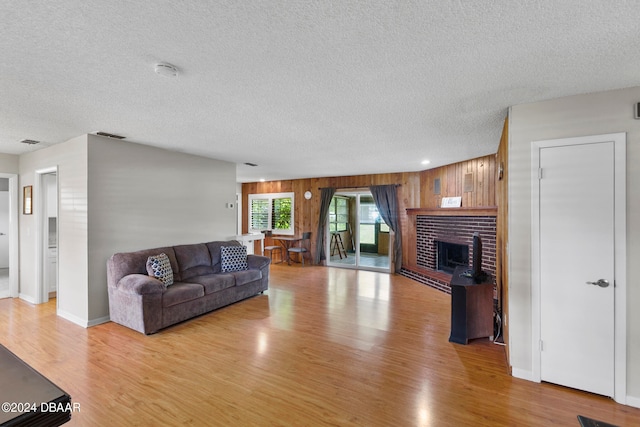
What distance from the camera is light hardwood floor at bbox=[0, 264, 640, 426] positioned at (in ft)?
6.81

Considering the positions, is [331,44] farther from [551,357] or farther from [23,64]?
[551,357]

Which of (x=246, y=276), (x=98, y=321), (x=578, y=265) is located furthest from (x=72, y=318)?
(x=578, y=265)

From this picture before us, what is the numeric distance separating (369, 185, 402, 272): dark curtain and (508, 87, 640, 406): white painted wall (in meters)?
4.26

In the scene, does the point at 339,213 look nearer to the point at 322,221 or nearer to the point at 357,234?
the point at 322,221

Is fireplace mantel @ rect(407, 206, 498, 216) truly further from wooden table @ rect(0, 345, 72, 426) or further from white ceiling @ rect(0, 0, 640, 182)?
wooden table @ rect(0, 345, 72, 426)

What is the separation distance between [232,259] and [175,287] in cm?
116

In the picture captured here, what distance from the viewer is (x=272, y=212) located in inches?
346

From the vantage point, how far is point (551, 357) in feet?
8.01

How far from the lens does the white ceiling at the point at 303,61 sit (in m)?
1.39

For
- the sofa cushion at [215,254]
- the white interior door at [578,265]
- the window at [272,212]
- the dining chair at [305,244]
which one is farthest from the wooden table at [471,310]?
the window at [272,212]

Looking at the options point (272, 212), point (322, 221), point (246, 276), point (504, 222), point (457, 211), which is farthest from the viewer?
point (272, 212)

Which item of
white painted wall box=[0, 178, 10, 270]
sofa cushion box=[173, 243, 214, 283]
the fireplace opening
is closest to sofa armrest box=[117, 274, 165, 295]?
sofa cushion box=[173, 243, 214, 283]

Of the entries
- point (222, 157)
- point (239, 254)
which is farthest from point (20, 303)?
point (222, 157)

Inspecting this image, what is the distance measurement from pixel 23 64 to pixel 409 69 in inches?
99.6
